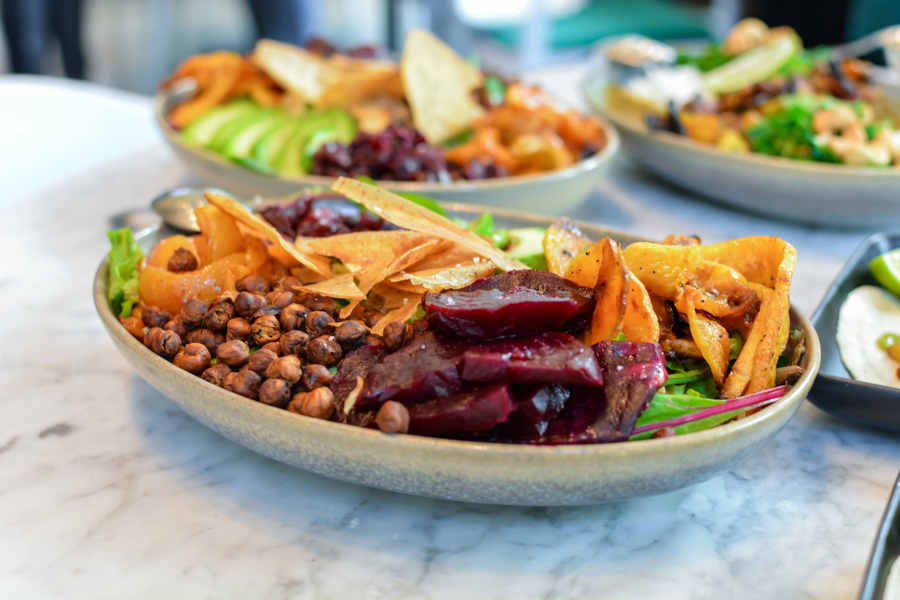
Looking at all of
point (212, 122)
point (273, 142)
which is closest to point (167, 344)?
point (273, 142)

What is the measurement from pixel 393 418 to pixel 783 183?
4.79 ft

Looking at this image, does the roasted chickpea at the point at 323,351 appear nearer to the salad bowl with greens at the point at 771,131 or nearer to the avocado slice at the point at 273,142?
the avocado slice at the point at 273,142

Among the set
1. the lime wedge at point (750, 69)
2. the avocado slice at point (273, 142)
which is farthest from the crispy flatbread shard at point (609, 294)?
the lime wedge at point (750, 69)

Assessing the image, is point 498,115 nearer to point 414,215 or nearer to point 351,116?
point 351,116

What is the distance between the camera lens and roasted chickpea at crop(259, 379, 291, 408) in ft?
2.96

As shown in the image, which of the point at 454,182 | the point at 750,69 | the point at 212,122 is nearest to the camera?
the point at 454,182

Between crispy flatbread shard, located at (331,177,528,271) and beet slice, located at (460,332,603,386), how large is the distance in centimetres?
28

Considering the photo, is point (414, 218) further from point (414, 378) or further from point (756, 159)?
point (756, 159)

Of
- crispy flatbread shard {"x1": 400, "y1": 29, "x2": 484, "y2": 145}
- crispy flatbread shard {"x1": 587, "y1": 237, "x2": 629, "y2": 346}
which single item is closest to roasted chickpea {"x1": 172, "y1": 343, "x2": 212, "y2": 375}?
crispy flatbread shard {"x1": 587, "y1": 237, "x2": 629, "y2": 346}

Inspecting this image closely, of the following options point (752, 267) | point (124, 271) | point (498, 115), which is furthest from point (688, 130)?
point (124, 271)

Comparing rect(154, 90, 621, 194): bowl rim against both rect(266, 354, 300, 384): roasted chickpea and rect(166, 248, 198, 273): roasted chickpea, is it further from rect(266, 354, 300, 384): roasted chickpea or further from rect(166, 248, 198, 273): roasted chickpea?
rect(266, 354, 300, 384): roasted chickpea

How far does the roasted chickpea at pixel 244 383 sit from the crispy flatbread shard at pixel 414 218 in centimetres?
34

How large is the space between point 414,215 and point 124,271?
0.49 m

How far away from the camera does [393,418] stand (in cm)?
81
